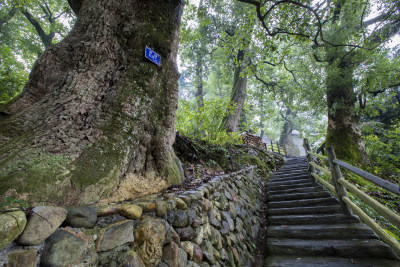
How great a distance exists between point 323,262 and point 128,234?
290 cm

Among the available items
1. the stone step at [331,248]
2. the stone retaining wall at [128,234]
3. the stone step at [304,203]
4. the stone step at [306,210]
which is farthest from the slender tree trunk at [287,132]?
the stone retaining wall at [128,234]

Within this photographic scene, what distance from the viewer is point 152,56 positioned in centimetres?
241

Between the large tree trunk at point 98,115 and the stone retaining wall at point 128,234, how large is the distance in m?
0.44

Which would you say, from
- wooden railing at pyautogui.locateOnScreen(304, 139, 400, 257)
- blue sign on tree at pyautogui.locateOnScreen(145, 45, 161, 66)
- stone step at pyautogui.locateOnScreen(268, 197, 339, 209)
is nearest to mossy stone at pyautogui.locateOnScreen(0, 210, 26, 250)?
blue sign on tree at pyautogui.locateOnScreen(145, 45, 161, 66)

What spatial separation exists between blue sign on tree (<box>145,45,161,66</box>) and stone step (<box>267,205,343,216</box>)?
13.3 ft

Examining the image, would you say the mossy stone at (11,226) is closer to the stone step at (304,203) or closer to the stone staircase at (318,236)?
the stone staircase at (318,236)

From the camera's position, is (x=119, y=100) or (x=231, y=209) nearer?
(x=119, y=100)

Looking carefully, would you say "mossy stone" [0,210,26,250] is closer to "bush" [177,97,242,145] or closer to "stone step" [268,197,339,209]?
"bush" [177,97,242,145]

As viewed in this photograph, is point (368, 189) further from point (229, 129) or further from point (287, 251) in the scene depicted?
point (229, 129)

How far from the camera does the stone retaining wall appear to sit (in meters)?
0.78

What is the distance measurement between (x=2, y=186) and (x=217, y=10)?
11876 mm

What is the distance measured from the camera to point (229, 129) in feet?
24.8

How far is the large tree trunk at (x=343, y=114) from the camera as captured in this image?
255 inches

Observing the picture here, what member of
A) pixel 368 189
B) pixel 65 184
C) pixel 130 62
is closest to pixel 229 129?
pixel 368 189
